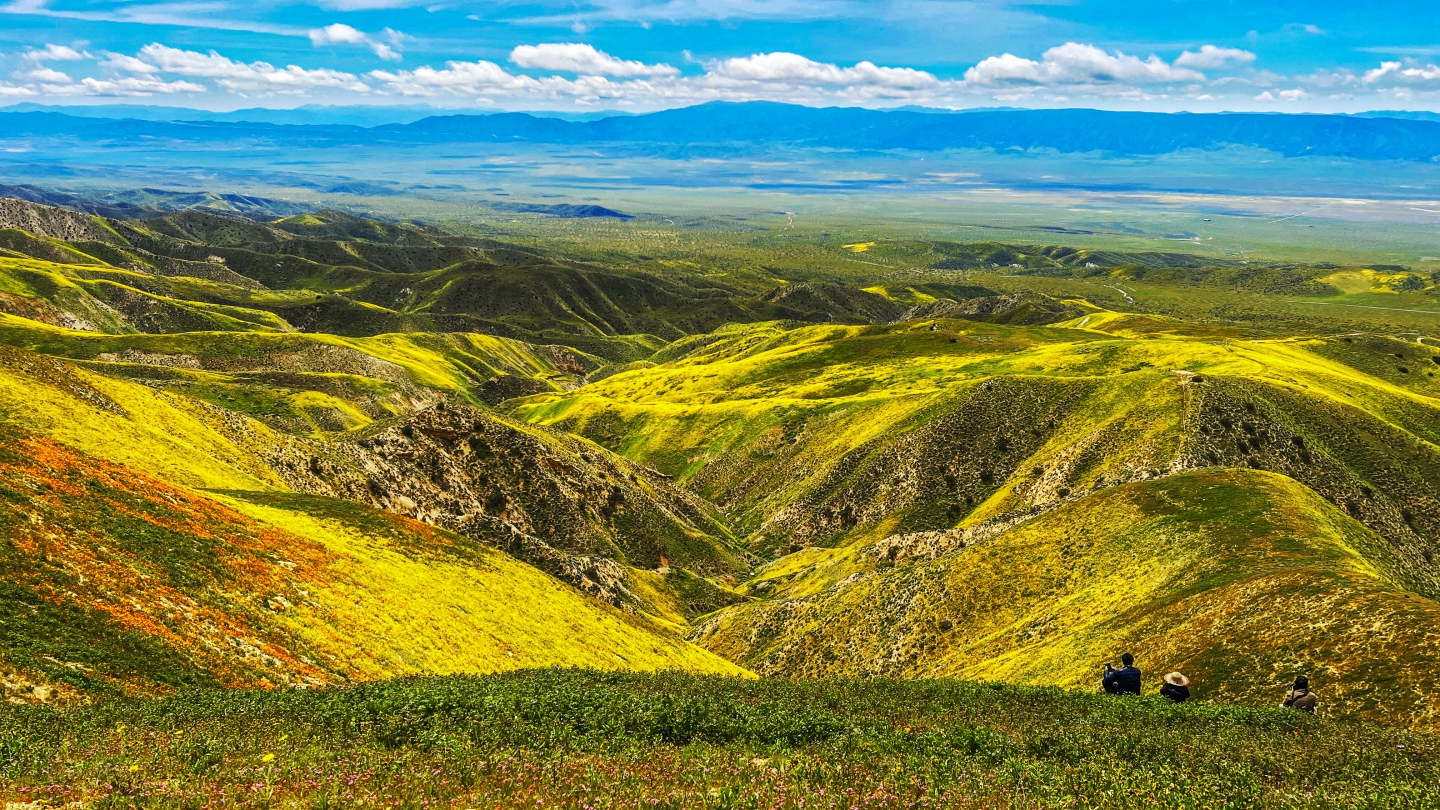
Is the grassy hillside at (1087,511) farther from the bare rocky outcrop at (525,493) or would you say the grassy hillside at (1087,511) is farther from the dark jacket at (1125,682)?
the bare rocky outcrop at (525,493)

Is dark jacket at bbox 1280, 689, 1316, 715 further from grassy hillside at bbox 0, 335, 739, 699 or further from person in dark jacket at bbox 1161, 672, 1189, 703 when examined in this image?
grassy hillside at bbox 0, 335, 739, 699

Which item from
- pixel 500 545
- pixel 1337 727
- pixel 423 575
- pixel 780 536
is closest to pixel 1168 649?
pixel 1337 727

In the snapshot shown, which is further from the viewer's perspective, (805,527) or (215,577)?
(805,527)

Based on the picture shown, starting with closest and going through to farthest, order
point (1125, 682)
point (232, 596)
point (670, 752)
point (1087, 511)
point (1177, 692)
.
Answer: point (670, 752), point (1177, 692), point (1125, 682), point (232, 596), point (1087, 511)

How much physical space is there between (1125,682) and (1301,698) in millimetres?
5773

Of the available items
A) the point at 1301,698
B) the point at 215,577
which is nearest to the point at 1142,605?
the point at 1301,698

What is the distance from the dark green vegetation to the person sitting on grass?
226cm

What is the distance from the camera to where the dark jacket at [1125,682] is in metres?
31.3

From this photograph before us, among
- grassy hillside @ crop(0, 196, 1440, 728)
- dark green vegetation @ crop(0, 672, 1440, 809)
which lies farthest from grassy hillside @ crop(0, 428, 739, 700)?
dark green vegetation @ crop(0, 672, 1440, 809)

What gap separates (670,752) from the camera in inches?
797

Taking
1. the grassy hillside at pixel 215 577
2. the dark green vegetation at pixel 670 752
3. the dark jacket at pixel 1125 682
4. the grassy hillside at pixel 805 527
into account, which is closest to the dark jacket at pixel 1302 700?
the dark green vegetation at pixel 670 752

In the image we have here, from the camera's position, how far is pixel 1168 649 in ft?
131

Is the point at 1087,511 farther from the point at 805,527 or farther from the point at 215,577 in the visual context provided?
the point at 215,577

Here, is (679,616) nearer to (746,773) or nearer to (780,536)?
(780,536)
